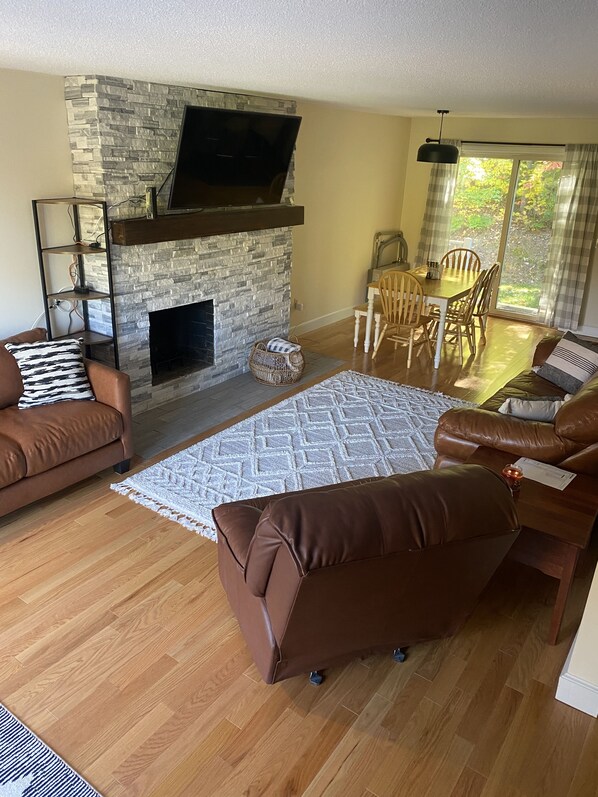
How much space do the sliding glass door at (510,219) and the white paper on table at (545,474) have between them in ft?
16.4

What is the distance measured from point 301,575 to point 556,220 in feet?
21.3

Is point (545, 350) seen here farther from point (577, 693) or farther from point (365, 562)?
point (365, 562)

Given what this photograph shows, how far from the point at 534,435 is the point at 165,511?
1944mm

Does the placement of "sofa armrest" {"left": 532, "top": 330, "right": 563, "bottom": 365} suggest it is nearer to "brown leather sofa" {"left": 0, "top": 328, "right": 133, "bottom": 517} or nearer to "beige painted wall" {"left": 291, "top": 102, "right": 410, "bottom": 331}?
"beige painted wall" {"left": 291, "top": 102, "right": 410, "bottom": 331}

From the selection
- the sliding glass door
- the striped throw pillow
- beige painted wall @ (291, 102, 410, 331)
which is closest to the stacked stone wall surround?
beige painted wall @ (291, 102, 410, 331)

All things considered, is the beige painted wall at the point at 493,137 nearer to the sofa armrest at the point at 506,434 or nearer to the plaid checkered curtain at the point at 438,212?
the plaid checkered curtain at the point at 438,212

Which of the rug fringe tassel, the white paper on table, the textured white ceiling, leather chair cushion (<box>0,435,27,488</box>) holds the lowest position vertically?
the rug fringe tassel

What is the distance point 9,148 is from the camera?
351 cm

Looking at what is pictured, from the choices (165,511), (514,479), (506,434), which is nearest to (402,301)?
(506,434)

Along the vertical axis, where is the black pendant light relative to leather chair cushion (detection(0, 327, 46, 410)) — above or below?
above

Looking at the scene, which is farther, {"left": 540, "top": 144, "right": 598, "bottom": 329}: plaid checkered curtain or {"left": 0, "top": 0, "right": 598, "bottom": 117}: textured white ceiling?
{"left": 540, "top": 144, "right": 598, "bottom": 329}: plaid checkered curtain

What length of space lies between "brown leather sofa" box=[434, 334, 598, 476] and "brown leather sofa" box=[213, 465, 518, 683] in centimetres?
97

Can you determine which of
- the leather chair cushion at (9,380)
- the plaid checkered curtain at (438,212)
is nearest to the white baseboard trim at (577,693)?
the leather chair cushion at (9,380)

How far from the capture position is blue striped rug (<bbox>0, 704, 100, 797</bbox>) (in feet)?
5.86
